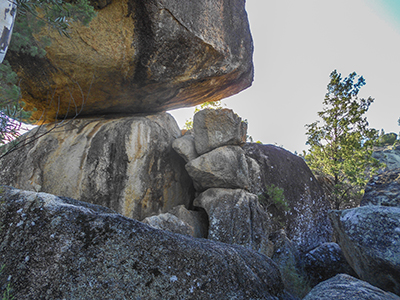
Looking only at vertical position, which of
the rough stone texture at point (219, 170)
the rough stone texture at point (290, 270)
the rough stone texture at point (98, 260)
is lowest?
the rough stone texture at point (290, 270)

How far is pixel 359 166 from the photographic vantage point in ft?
34.0

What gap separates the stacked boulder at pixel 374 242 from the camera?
355 centimetres

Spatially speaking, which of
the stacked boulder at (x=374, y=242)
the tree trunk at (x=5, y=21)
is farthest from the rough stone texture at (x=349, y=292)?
the tree trunk at (x=5, y=21)

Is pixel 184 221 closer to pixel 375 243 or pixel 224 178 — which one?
pixel 224 178

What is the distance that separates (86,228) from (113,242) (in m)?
0.32

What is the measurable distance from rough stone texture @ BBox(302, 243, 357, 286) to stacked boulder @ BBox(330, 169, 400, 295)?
0.82 meters

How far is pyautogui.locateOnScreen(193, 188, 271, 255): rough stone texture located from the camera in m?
7.17

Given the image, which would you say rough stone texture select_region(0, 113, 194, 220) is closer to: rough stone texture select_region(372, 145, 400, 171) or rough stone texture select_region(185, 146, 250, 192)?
rough stone texture select_region(185, 146, 250, 192)

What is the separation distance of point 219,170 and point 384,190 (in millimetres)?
4356

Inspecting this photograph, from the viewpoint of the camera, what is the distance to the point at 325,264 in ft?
17.3

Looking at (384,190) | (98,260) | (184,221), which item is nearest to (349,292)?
(98,260)

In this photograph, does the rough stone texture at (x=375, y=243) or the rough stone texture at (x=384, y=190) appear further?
the rough stone texture at (x=384, y=190)

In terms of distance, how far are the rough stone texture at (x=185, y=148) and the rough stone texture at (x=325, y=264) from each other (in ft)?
15.6

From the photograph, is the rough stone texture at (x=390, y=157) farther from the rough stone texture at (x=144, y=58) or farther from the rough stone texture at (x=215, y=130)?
the rough stone texture at (x=144, y=58)
